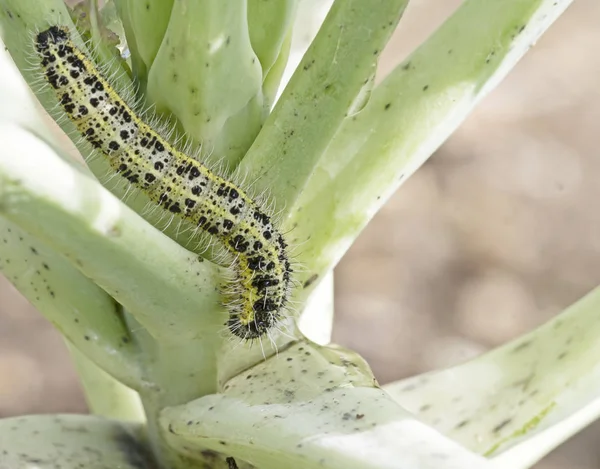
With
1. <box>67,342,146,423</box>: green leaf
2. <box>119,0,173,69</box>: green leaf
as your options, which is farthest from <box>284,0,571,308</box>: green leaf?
<box>67,342,146,423</box>: green leaf

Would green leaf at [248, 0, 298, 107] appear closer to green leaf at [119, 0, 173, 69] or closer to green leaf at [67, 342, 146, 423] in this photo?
green leaf at [119, 0, 173, 69]

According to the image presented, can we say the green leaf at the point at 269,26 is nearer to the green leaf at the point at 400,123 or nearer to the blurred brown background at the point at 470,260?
the green leaf at the point at 400,123

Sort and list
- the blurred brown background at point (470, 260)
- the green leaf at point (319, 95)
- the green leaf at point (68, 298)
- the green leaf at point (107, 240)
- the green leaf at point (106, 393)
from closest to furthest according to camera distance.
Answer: the green leaf at point (107, 240)
the green leaf at point (319, 95)
the green leaf at point (68, 298)
the green leaf at point (106, 393)
the blurred brown background at point (470, 260)

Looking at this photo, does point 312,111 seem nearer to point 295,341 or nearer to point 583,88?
point 295,341

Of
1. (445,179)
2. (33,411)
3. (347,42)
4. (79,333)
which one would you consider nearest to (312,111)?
(347,42)

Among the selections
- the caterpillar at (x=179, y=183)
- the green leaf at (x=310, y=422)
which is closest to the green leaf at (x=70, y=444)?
the green leaf at (x=310, y=422)
